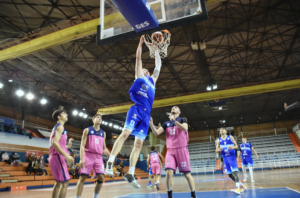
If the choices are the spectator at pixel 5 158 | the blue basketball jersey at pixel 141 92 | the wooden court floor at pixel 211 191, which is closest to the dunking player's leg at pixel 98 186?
the wooden court floor at pixel 211 191

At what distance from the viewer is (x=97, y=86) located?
21188mm

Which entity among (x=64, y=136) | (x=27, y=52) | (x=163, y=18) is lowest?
(x=64, y=136)

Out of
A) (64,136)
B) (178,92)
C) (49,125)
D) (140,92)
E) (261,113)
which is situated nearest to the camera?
(140,92)

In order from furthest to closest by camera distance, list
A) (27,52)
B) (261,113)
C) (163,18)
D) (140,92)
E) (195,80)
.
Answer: (261,113) < (195,80) < (27,52) < (163,18) < (140,92)

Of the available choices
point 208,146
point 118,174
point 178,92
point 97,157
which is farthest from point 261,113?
point 97,157

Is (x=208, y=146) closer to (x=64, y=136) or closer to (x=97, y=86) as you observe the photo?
(x=97, y=86)

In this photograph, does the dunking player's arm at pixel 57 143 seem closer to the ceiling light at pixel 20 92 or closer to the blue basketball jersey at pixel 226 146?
the blue basketball jersey at pixel 226 146

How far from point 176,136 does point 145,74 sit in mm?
1710

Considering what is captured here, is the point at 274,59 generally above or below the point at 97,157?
above

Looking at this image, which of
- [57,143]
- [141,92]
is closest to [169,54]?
[141,92]

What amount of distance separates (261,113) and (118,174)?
80.8ft

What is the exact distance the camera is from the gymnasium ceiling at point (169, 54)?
12141 millimetres

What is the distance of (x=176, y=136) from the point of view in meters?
4.98

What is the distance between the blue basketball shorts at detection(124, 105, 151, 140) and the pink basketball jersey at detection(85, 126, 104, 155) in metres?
1.80
